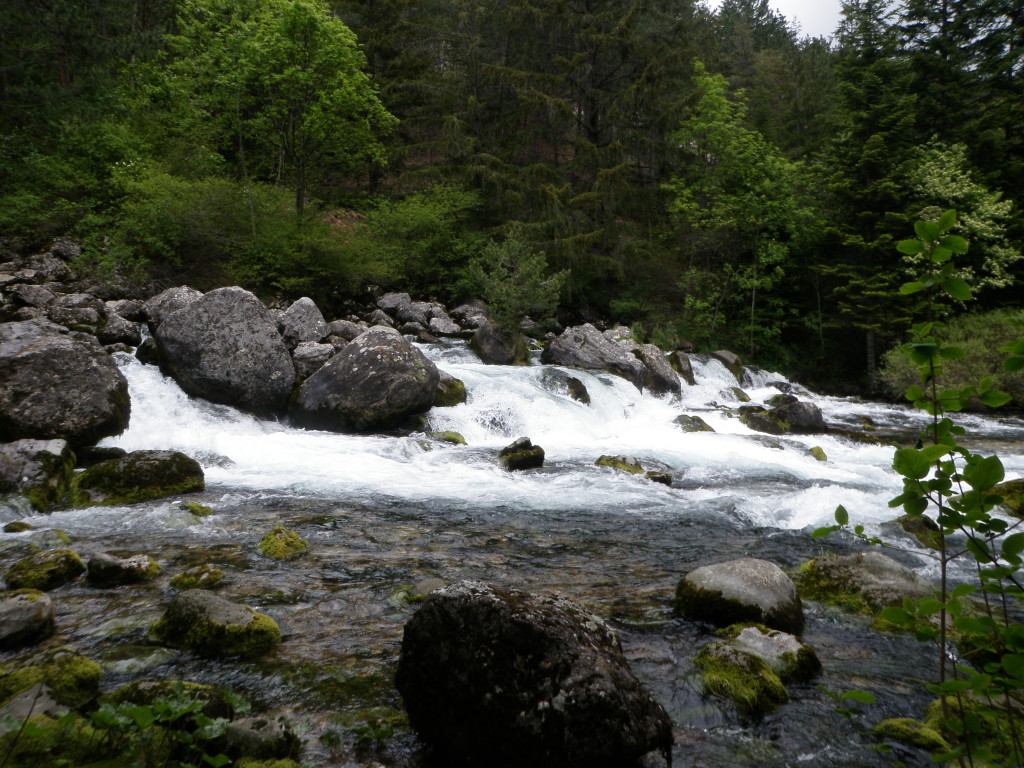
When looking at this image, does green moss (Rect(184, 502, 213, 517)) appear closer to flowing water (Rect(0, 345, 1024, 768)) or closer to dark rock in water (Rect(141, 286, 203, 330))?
flowing water (Rect(0, 345, 1024, 768))

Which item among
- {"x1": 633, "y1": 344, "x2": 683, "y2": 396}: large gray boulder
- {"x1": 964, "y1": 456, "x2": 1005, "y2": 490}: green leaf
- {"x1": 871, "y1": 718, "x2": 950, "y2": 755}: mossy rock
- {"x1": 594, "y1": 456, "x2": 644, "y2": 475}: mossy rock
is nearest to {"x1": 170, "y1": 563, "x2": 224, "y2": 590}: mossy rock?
{"x1": 871, "y1": 718, "x2": 950, "y2": 755}: mossy rock

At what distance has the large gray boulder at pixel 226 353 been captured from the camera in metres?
11.4

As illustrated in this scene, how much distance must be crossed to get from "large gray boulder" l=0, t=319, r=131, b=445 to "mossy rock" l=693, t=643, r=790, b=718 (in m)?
9.25

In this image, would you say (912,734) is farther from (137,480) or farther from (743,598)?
(137,480)

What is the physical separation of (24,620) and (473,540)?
3.90 metres

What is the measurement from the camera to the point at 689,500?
28.2 feet

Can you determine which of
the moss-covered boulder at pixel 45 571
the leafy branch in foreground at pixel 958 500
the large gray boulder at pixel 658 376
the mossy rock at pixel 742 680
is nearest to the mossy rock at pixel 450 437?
the moss-covered boulder at pixel 45 571

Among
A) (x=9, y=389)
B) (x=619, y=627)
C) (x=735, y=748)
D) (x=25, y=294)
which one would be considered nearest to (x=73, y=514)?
(x=9, y=389)

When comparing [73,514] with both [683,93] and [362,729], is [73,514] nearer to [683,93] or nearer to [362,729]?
[362,729]

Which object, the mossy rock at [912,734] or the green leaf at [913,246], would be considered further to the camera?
the mossy rock at [912,734]

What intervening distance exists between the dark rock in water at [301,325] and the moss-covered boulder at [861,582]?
11.7 m

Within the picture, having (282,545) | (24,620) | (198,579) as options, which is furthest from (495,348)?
(24,620)

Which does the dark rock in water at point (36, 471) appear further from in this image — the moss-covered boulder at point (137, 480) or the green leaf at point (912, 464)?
the green leaf at point (912, 464)

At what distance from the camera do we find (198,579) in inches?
199
